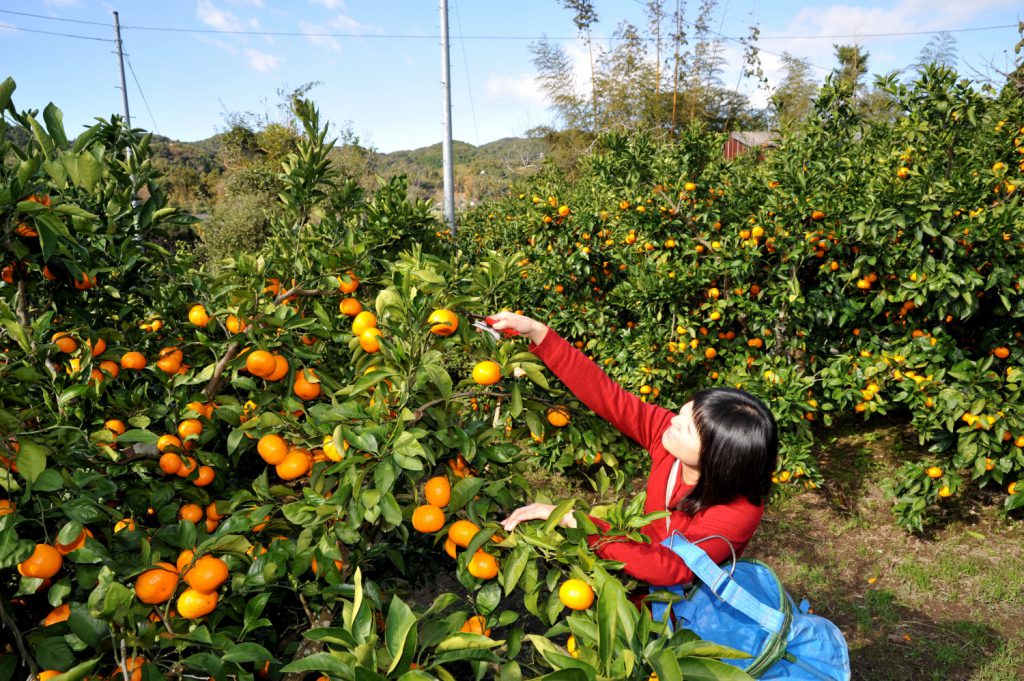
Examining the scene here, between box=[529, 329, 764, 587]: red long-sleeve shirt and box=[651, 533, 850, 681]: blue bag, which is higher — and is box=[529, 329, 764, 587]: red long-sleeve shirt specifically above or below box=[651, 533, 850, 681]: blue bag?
above

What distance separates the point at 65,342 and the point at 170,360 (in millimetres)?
195

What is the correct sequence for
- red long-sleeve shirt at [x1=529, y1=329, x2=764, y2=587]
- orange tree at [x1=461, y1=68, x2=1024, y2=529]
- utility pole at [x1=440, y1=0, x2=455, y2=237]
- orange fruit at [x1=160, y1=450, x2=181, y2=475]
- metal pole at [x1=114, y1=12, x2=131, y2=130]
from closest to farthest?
red long-sleeve shirt at [x1=529, y1=329, x2=764, y2=587]
orange fruit at [x1=160, y1=450, x2=181, y2=475]
orange tree at [x1=461, y1=68, x2=1024, y2=529]
utility pole at [x1=440, y1=0, x2=455, y2=237]
metal pole at [x1=114, y1=12, x2=131, y2=130]

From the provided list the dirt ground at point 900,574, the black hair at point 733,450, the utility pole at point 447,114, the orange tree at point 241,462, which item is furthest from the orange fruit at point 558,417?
the utility pole at point 447,114

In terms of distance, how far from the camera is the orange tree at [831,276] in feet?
8.09

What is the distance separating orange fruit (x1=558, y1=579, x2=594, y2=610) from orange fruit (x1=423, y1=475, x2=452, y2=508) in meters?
0.25

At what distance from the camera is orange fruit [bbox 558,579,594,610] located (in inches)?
33.9

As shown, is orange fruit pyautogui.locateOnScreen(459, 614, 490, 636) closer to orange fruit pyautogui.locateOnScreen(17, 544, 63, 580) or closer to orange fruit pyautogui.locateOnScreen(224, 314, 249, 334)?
orange fruit pyautogui.locateOnScreen(17, 544, 63, 580)

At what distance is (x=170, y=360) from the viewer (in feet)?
4.29

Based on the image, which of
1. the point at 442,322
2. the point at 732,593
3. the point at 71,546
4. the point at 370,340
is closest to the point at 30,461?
the point at 71,546

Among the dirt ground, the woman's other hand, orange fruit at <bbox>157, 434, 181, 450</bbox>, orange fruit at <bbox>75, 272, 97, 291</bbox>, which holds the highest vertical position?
orange fruit at <bbox>75, 272, 97, 291</bbox>

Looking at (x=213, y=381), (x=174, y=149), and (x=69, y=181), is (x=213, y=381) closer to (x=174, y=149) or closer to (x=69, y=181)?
(x=69, y=181)

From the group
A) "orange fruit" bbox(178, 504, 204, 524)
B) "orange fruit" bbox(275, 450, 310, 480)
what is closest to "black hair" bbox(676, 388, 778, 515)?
"orange fruit" bbox(275, 450, 310, 480)

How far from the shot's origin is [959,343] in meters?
2.90

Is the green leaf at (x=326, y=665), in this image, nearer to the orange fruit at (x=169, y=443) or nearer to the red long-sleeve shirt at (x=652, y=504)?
the red long-sleeve shirt at (x=652, y=504)
